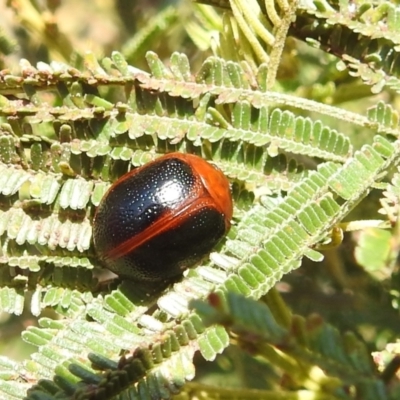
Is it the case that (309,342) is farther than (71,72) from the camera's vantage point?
No

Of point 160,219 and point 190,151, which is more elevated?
point 190,151

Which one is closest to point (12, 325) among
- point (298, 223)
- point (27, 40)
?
point (27, 40)

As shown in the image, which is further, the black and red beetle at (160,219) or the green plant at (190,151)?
the black and red beetle at (160,219)

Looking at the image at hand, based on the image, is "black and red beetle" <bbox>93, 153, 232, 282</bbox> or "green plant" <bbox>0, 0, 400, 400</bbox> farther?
"black and red beetle" <bbox>93, 153, 232, 282</bbox>

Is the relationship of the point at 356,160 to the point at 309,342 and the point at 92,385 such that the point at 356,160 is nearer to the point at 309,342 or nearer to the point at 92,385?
the point at 309,342
